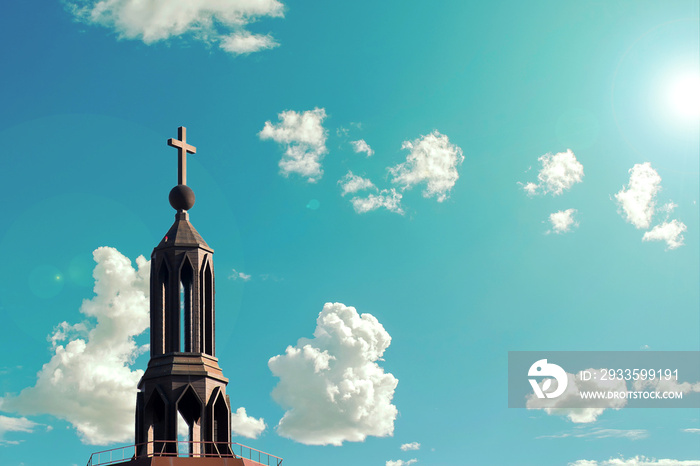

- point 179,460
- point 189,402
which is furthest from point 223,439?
point 179,460

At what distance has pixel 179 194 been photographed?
6088 cm

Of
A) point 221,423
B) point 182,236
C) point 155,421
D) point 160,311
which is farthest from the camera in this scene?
point 182,236

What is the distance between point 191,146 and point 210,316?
469 inches

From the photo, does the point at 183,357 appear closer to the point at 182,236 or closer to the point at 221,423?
the point at 221,423

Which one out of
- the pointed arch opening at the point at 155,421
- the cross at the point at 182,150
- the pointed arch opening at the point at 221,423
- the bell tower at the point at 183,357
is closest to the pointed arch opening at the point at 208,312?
the bell tower at the point at 183,357

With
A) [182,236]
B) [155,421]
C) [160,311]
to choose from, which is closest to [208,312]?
[160,311]

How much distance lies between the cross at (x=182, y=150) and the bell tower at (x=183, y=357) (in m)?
1.63

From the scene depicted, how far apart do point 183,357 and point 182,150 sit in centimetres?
1429

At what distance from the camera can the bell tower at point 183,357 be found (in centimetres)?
5547

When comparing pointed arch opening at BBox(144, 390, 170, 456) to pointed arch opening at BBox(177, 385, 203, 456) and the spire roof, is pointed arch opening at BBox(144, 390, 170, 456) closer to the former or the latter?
pointed arch opening at BBox(177, 385, 203, 456)

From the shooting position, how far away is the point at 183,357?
56531 mm

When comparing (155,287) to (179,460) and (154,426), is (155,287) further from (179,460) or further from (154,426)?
(179,460)

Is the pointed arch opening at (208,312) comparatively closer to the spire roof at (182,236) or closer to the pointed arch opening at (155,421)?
the spire roof at (182,236)

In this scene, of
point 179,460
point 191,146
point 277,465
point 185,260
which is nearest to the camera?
point 179,460
